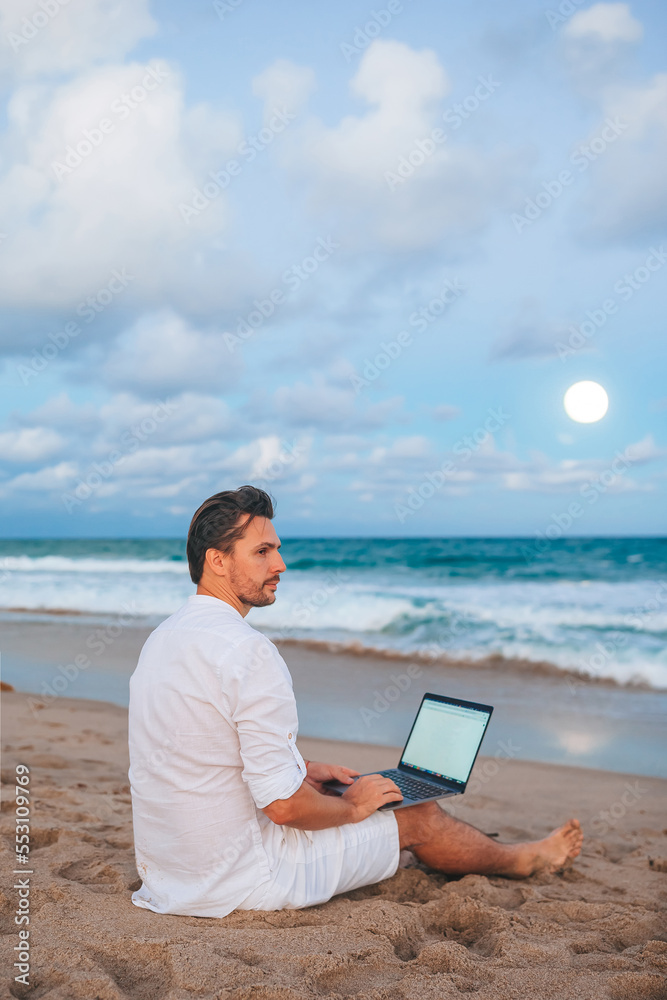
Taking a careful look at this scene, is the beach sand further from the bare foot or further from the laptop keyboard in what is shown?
the laptop keyboard

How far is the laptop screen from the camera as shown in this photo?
319 cm

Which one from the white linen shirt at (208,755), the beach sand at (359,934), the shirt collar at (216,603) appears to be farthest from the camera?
the shirt collar at (216,603)

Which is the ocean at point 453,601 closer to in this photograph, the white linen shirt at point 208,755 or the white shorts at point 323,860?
the white shorts at point 323,860

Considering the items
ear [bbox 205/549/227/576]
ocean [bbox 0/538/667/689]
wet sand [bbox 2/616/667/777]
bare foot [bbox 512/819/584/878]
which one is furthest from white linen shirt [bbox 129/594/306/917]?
ocean [bbox 0/538/667/689]

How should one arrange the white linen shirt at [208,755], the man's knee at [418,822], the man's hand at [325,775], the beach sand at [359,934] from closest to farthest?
the beach sand at [359,934] → the white linen shirt at [208,755] → the man's knee at [418,822] → the man's hand at [325,775]

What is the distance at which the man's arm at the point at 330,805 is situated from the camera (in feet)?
7.77

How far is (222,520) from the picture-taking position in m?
2.62

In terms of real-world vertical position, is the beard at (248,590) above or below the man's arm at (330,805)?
above

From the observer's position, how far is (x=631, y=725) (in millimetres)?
6559

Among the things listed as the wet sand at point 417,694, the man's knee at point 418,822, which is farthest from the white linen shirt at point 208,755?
the wet sand at point 417,694

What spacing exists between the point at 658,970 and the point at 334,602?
12.8m

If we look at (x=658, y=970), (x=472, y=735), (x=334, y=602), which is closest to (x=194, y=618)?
(x=472, y=735)

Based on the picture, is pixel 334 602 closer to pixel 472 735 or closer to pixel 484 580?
pixel 484 580

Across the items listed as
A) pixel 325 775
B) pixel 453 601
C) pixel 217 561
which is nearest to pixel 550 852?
pixel 325 775
